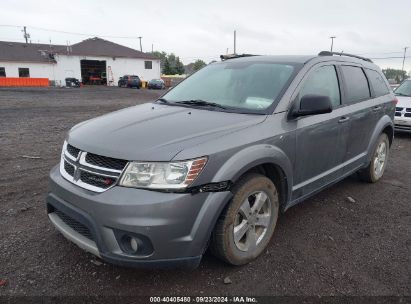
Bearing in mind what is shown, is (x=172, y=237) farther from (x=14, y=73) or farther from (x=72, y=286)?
(x=14, y=73)

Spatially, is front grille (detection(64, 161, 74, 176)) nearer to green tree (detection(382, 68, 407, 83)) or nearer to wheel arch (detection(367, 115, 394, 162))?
Answer: wheel arch (detection(367, 115, 394, 162))

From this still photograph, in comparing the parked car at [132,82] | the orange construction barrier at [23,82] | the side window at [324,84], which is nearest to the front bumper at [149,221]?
the side window at [324,84]

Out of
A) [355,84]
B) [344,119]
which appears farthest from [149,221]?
[355,84]

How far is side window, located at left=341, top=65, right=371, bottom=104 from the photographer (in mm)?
→ 4145

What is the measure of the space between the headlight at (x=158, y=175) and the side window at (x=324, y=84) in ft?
5.18

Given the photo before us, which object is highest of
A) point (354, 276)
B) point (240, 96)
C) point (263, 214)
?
point (240, 96)

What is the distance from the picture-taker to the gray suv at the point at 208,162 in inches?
93.8

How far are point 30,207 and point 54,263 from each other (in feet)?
4.39

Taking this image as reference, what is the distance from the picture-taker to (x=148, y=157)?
94.0 inches

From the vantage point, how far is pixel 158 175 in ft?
7.82

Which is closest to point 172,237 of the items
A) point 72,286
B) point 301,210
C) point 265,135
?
point 72,286

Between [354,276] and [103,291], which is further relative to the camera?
[354,276]

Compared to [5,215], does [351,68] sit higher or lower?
higher

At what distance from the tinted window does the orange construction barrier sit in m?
42.9
